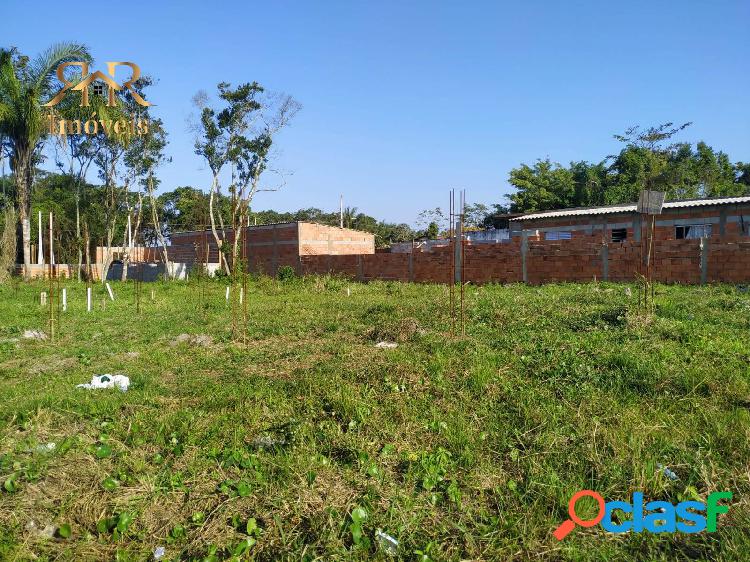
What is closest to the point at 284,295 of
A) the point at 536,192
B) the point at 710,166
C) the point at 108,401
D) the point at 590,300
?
the point at 590,300

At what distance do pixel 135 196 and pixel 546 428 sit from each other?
25.3 meters

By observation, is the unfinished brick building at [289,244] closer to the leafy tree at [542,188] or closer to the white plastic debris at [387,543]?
the leafy tree at [542,188]

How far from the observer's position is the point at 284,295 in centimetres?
1385

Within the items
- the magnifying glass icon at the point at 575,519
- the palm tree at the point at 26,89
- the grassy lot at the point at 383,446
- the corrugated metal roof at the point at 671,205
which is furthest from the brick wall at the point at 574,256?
the palm tree at the point at 26,89

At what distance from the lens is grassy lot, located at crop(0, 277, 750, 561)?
249cm

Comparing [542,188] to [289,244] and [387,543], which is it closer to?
[289,244]

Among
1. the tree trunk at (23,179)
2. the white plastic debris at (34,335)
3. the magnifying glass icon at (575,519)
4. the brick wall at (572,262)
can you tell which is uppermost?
the tree trunk at (23,179)

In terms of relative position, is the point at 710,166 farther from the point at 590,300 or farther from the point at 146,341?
the point at 146,341

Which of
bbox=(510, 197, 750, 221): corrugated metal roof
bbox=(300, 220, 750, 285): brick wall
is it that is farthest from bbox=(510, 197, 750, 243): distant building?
bbox=(300, 220, 750, 285): brick wall

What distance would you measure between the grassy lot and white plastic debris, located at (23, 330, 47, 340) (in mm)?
1582

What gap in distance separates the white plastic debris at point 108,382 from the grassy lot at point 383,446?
3.8 inches

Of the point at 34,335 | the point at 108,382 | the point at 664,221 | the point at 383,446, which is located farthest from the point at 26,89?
the point at 664,221

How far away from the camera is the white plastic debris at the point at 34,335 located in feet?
24.4

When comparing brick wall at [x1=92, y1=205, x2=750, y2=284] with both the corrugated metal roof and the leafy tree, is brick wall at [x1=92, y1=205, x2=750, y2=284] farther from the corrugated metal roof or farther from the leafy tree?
the leafy tree
